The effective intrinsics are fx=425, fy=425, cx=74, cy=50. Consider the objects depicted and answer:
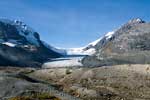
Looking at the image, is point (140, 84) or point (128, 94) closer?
point (128, 94)

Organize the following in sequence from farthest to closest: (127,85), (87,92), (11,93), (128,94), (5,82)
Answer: (127,85) < (128,94) < (87,92) < (5,82) < (11,93)

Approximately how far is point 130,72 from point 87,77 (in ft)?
29.6

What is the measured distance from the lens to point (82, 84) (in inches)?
3130

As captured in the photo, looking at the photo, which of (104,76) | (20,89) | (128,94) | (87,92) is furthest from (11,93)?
(104,76)

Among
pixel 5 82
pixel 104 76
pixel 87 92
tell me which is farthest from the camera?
pixel 104 76

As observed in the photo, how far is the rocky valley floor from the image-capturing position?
5353 cm

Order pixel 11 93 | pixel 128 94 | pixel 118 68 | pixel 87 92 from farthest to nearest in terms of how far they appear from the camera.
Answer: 1. pixel 118 68
2. pixel 128 94
3. pixel 87 92
4. pixel 11 93

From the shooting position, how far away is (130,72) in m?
87.6

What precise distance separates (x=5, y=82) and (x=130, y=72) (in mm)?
37058

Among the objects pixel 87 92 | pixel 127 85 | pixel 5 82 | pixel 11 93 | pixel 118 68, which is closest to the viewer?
pixel 11 93

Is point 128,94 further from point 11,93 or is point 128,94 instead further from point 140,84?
point 11,93

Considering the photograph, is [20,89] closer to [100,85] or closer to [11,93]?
[11,93]

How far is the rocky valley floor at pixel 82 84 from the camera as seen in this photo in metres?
53.5

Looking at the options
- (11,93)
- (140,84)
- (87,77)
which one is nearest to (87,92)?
(11,93)
